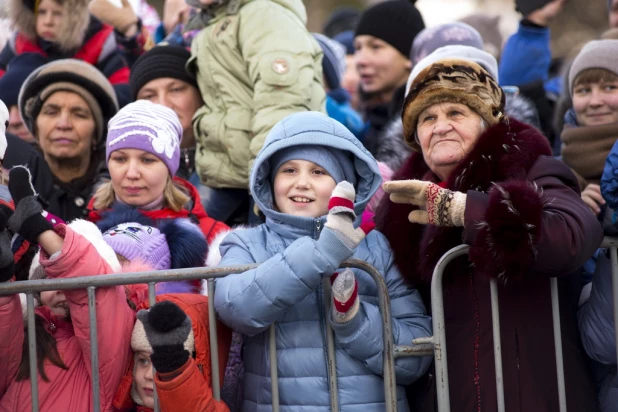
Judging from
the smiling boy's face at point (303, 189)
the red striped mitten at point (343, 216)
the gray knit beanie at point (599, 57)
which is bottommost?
the red striped mitten at point (343, 216)

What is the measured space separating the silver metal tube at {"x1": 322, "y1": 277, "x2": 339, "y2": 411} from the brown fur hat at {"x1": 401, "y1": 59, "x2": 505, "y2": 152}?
97 cm

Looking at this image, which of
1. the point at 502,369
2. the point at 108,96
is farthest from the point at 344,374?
the point at 108,96

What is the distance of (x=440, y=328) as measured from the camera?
4309 mm

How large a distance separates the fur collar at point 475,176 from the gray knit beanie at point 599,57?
1.32 metres

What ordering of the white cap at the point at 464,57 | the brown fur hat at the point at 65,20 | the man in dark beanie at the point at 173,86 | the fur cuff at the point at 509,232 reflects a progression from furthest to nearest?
the brown fur hat at the point at 65,20, the man in dark beanie at the point at 173,86, the white cap at the point at 464,57, the fur cuff at the point at 509,232

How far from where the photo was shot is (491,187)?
4.27 meters

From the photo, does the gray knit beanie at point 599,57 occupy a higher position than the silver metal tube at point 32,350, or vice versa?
the gray knit beanie at point 599,57

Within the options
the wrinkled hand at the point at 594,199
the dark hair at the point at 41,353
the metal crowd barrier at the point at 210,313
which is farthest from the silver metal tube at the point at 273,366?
the wrinkled hand at the point at 594,199

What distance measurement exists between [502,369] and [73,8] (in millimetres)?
4149

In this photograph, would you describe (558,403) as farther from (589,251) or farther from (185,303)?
(185,303)

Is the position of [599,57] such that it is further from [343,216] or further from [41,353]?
[41,353]

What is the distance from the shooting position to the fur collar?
438cm

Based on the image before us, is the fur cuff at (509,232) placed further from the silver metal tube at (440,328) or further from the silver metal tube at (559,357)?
the silver metal tube at (559,357)

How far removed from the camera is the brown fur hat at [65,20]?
22.9ft
